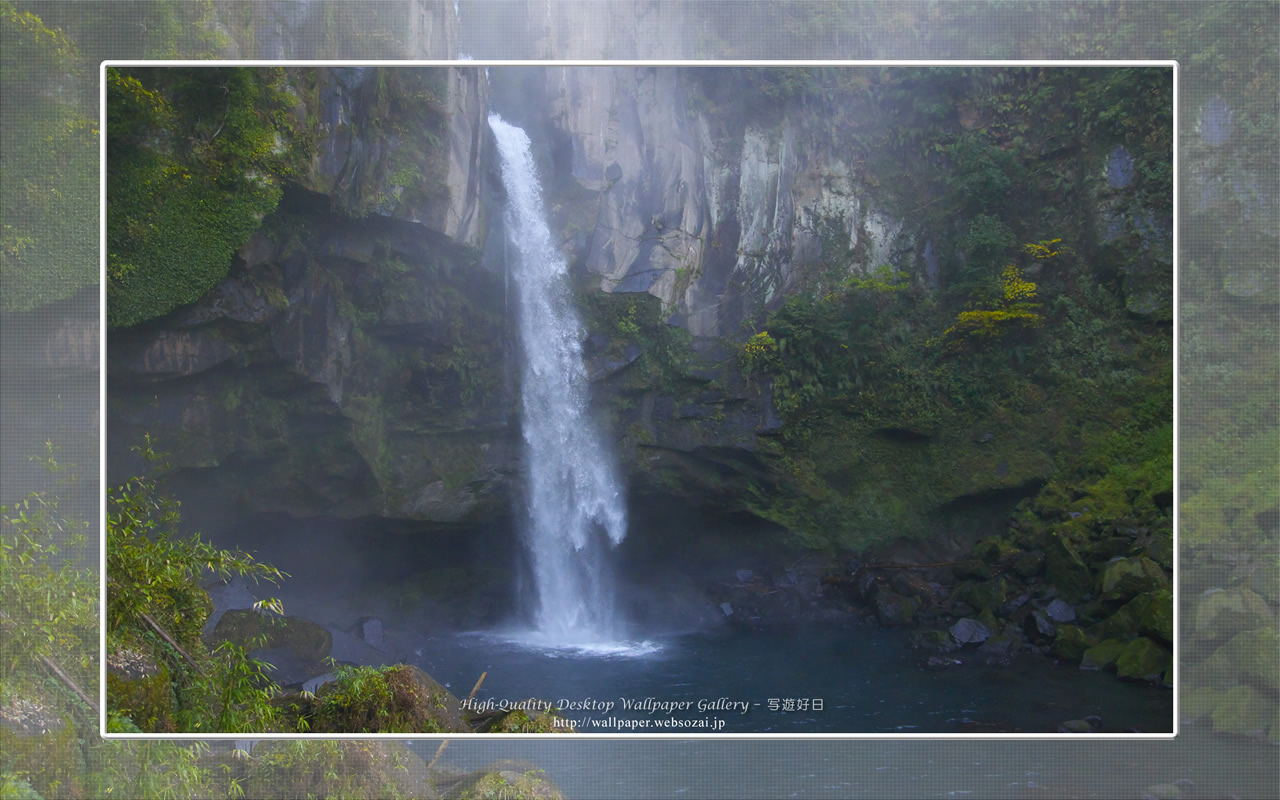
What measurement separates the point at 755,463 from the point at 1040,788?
1847 millimetres

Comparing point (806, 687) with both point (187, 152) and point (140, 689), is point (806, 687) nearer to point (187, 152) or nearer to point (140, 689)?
point (140, 689)

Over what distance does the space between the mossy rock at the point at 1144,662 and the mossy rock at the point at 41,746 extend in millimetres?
4455

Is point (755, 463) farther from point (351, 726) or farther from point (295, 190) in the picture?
point (295, 190)

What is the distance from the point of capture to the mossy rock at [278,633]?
3799 millimetres

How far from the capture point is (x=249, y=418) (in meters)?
4.10

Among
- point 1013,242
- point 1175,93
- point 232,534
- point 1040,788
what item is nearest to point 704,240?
A: point 1013,242

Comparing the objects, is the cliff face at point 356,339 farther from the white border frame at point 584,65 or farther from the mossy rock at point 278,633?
the mossy rock at point 278,633

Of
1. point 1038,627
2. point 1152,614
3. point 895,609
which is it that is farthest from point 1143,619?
point 895,609

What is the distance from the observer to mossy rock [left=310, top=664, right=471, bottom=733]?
3.82 metres

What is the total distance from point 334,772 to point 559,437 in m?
1.76

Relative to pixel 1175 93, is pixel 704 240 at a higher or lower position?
lower

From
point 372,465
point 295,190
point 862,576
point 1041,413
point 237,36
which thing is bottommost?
point 862,576

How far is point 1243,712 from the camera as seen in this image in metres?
3.90

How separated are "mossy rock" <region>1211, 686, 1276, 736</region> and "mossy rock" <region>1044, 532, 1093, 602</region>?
818 mm
